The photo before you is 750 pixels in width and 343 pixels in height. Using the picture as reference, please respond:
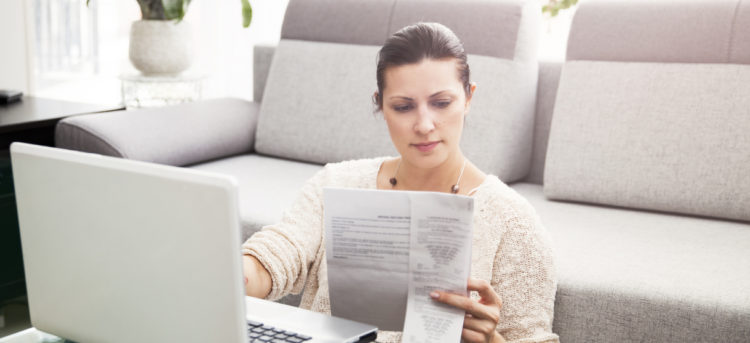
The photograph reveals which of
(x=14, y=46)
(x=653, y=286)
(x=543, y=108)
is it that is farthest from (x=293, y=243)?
(x=14, y=46)

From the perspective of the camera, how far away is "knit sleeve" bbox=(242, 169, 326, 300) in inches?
44.8

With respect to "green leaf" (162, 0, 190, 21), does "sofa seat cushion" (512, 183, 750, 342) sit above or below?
below

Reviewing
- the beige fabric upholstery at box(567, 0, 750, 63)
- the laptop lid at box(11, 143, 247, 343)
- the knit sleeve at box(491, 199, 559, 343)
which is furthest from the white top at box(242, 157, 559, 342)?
the beige fabric upholstery at box(567, 0, 750, 63)

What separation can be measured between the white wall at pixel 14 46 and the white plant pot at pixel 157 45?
1.00m

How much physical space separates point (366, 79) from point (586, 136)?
2.38 feet

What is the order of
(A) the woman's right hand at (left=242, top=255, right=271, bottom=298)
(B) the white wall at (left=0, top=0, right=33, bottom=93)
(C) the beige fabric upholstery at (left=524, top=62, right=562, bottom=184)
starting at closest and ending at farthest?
1. (A) the woman's right hand at (left=242, top=255, right=271, bottom=298)
2. (C) the beige fabric upholstery at (left=524, top=62, right=562, bottom=184)
3. (B) the white wall at (left=0, top=0, right=33, bottom=93)

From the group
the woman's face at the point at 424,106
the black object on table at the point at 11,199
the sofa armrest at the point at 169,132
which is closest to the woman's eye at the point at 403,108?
the woman's face at the point at 424,106

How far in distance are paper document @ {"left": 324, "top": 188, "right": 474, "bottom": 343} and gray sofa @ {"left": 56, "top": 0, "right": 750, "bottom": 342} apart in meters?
0.55

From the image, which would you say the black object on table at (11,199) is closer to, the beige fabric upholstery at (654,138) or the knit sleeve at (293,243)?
the knit sleeve at (293,243)

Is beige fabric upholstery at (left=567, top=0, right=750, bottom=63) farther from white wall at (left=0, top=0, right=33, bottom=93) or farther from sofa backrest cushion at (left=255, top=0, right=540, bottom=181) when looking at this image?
white wall at (left=0, top=0, right=33, bottom=93)

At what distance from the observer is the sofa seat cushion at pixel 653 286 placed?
4.32 feet


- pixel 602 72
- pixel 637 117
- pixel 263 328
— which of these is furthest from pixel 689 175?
pixel 263 328

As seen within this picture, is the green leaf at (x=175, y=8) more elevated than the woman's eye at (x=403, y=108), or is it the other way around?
the green leaf at (x=175, y=8)

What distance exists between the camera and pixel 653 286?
1372 mm
